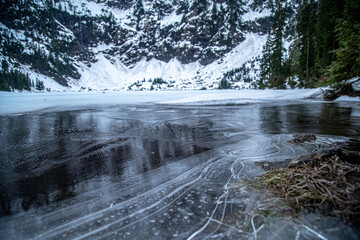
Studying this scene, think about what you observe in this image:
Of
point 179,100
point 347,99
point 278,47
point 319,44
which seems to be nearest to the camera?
point 347,99

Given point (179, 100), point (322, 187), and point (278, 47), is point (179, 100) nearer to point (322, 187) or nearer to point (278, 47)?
point (322, 187)

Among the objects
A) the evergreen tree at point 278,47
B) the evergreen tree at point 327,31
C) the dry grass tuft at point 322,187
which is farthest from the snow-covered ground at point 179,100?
the dry grass tuft at point 322,187

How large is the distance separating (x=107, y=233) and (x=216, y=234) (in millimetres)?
1150

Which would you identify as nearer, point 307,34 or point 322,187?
point 322,187

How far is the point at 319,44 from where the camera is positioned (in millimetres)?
32406

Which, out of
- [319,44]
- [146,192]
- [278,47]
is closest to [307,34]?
[319,44]

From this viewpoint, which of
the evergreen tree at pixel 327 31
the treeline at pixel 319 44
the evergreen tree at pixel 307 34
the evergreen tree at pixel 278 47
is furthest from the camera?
the evergreen tree at pixel 278 47

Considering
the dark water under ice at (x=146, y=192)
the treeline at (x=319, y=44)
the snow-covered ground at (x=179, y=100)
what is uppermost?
the treeline at (x=319, y=44)

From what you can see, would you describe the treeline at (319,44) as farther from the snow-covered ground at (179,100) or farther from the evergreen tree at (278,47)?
the snow-covered ground at (179,100)

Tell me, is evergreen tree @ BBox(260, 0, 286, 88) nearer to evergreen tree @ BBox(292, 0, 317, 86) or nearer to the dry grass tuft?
evergreen tree @ BBox(292, 0, 317, 86)

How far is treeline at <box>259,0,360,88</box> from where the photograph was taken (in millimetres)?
15120

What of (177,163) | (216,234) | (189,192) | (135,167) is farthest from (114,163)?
(216,234)

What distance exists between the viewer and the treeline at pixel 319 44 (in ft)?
49.6

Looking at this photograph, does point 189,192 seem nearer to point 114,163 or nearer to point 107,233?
point 107,233
